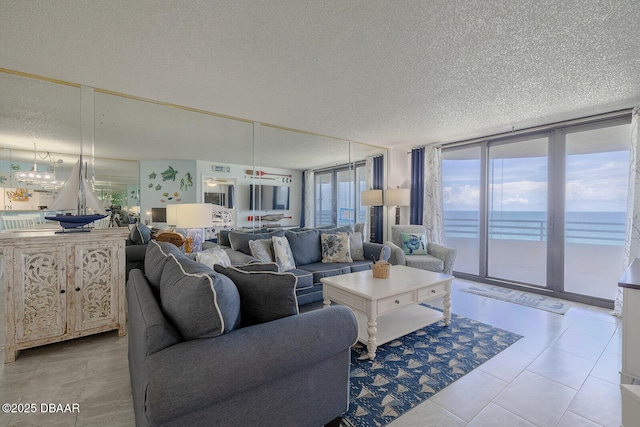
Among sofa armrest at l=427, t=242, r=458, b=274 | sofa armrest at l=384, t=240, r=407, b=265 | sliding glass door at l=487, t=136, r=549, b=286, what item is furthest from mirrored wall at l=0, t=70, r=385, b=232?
sliding glass door at l=487, t=136, r=549, b=286

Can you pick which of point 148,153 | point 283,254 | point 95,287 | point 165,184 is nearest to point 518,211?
point 283,254

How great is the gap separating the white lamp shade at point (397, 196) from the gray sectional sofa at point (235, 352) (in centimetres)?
376

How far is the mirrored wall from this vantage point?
2.82 metres

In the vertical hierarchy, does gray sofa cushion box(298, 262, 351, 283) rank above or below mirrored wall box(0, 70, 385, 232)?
below

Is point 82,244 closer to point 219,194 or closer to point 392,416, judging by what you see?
point 219,194

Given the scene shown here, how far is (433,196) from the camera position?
481 centimetres

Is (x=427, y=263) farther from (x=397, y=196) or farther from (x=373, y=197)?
(x=373, y=197)

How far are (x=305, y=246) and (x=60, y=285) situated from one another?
2.41m

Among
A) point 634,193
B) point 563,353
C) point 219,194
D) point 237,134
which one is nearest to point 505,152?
point 634,193

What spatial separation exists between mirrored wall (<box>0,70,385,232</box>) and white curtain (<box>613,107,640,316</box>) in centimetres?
359

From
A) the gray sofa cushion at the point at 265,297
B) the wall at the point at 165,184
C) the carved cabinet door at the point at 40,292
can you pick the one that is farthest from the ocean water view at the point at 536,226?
the carved cabinet door at the point at 40,292

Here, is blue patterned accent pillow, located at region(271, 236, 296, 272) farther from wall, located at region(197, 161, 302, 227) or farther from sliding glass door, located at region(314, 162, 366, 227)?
sliding glass door, located at region(314, 162, 366, 227)

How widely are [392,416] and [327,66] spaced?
251 centimetres

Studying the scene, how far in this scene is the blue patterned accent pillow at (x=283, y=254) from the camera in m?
3.19
